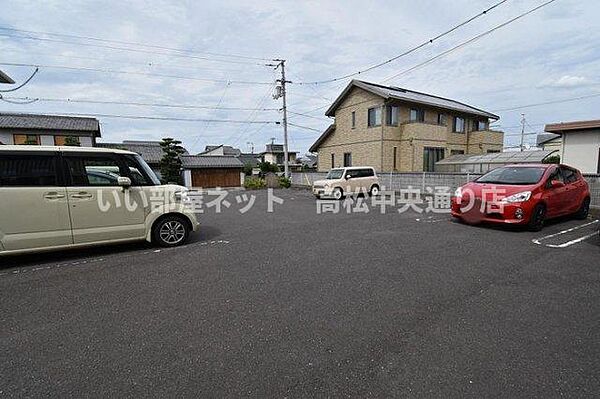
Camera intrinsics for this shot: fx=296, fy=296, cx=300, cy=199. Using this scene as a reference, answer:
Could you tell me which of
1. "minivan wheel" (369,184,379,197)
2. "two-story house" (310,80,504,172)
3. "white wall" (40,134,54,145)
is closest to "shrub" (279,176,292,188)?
"two-story house" (310,80,504,172)

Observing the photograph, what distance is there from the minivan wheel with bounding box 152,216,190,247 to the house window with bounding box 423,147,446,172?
17.1 metres

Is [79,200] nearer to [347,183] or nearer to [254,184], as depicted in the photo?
[347,183]

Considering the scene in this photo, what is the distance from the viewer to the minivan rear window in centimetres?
414

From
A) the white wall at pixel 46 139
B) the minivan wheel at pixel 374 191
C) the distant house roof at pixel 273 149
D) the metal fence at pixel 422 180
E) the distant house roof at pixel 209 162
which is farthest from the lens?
the distant house roof at pixel 273 149

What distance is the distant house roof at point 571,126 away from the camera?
33.6 ft

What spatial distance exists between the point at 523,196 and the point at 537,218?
595 millimetres

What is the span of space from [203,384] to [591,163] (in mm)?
14321

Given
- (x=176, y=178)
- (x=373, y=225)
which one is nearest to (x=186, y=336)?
(x=373, y=225)

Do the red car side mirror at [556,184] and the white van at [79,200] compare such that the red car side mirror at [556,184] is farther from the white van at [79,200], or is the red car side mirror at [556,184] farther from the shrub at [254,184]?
the shrub at [254,184]

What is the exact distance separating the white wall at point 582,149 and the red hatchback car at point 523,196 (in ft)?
15.2

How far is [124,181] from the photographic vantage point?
15.6 feet

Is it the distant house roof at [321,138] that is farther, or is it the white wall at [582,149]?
the distant house roof at [321,138]

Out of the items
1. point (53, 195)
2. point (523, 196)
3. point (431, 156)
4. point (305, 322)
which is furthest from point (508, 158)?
point (53, 195)

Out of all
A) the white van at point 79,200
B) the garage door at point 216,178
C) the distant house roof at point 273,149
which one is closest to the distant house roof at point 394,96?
the garage door at point 216,178
